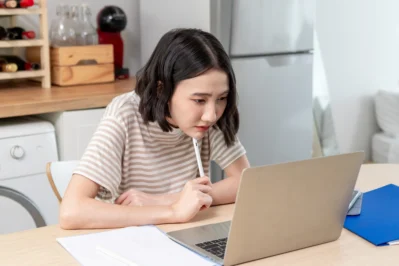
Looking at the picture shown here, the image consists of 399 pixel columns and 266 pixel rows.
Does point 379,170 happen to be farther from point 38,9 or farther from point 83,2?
point 83,2

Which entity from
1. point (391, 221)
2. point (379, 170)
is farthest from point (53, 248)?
point (379, 170)

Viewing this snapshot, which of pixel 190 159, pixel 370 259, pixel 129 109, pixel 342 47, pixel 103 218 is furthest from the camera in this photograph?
pixel 342 47

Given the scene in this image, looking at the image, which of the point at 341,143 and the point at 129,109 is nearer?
the point at 129,109

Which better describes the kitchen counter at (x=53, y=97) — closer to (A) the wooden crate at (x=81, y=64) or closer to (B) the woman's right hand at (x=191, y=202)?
(A) the wooden crate at (x=81, y=64)

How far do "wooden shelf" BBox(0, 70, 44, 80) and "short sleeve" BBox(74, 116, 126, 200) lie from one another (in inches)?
44.8

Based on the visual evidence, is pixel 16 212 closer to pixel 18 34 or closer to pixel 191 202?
pixel 18 34

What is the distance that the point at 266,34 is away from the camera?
299 centimetres

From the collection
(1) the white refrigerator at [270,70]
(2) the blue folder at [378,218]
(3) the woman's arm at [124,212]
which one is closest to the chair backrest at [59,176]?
(3) the woman's arm at [124,212]

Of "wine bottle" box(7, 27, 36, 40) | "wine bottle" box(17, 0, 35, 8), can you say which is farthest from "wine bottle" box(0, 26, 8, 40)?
"wine bottle" box(17, 0, 35, 8)

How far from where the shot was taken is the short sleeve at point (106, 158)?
1.52 metres

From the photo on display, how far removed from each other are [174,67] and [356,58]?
2783 mm

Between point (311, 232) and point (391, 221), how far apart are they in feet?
0.85

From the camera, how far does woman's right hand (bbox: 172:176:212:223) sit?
→ 142cm

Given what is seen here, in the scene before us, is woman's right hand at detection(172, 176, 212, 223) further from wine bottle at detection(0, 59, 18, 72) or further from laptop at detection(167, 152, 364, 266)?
wine bottle at detection(0, 59, 18, 72)
